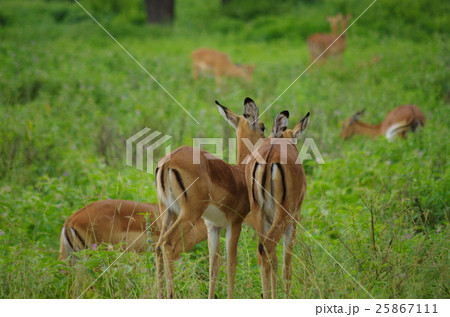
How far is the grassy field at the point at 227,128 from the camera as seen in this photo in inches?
131

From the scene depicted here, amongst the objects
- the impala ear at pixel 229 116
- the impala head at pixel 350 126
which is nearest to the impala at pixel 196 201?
the impala ear at pixel 229 116

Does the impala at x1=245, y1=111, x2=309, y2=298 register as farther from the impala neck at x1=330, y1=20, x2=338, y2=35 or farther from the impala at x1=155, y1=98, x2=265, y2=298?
the impala neck at x1=330, y1=20, x2=338, y2=35

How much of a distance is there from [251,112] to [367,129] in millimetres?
3907

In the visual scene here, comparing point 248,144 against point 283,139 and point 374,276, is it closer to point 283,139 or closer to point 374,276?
point 283,139

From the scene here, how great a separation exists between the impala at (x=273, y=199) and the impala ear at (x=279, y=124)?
32cm

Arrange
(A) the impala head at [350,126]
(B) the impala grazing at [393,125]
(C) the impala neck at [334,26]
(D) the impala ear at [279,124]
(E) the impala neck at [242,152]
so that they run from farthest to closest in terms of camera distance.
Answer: (C) the impala neck at [334,26] < (A) the impala head at [350,126] < (B) the impala grazing at [393,125] < (E) the impala neck at [242,152] < (D) the impala ear at [279,124]

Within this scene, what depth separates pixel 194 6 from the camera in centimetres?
1781

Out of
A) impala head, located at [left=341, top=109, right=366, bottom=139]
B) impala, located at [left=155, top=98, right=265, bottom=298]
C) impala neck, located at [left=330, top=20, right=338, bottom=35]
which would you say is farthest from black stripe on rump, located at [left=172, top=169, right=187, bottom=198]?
impala neck, located at [left=330, top=20, right=338, bottom=35]

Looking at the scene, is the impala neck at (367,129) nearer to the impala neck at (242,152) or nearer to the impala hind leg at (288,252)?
the impala neck at (242,152)

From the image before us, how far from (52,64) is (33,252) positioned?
6.55 m

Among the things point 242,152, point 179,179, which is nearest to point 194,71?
point 242,152

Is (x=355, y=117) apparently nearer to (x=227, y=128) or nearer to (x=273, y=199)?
(x=227, y=128)

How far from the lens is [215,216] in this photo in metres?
3.36

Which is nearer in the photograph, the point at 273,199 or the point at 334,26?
the point at 273,199
